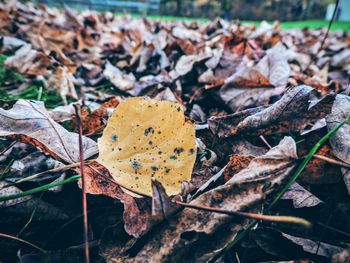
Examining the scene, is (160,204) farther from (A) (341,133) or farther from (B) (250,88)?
(B) (250,88)

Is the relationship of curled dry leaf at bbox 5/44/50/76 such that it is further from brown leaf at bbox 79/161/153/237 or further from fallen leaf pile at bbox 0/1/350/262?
brown leaf at bbox 79/161/153/237

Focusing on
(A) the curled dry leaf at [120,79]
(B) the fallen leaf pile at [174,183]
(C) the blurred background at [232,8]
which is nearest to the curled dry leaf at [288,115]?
(B) the fallen leaf pile at [174,183]

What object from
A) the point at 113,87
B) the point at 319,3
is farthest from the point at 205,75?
the point at 319,3

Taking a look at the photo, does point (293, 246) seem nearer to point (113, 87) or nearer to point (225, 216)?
point (225, 216)

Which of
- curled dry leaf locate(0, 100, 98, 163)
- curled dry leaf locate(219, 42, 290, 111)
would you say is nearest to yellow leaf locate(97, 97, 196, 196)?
curled dry leaf locate(0, 100, 98, 163)

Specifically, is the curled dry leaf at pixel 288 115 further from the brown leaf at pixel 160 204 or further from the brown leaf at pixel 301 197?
the brown leaf at pixel 160 204

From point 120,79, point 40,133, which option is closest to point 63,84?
Answer: point 120,79
